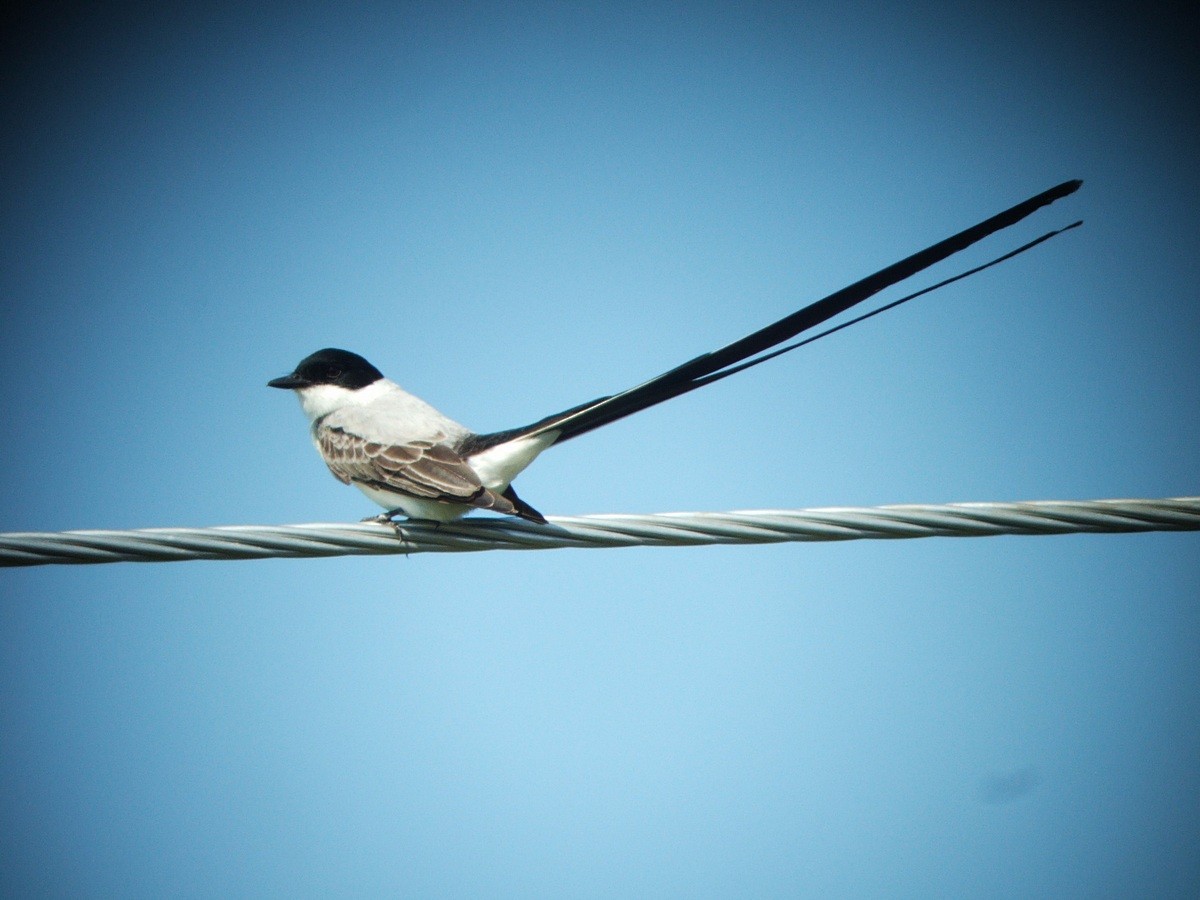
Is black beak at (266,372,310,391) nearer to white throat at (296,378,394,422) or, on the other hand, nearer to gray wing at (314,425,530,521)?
white throat at (296,378,394,422)

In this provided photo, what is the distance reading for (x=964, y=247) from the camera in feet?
7.46

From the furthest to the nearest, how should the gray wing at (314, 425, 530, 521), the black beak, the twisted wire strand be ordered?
the black beak
the gray wing at (314, 425, 530, 521)
the twisted wire strand

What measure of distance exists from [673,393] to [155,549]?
1447mm

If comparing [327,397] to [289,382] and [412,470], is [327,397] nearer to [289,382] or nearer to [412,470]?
[289,382]

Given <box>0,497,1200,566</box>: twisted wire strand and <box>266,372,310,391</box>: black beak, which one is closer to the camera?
<box>0,497,1200,566</box>: twisted wire strand

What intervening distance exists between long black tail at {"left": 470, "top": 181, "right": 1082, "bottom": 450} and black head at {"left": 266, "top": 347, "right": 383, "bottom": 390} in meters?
2.11

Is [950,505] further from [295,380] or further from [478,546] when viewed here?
[295,380]

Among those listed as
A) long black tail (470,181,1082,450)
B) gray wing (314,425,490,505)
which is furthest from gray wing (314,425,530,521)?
long black tail (470,181,1082,450)

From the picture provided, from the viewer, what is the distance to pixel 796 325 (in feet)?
7.90

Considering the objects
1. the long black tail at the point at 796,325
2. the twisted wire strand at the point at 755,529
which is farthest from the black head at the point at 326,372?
the twisted wire strand at the point at 755,529

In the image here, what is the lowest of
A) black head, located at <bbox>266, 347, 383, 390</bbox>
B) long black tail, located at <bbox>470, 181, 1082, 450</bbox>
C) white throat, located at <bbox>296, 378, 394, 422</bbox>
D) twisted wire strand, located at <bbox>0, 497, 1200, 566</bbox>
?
twisted wire strand, located at <bbox>0, 497, 1200, 566</bbox>

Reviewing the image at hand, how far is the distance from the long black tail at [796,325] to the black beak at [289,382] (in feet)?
7.33

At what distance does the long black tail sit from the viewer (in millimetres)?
2217

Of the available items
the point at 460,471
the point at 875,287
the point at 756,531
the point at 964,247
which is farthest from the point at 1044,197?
the point at 460,471
